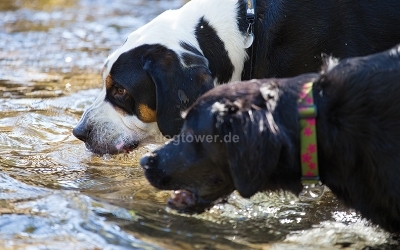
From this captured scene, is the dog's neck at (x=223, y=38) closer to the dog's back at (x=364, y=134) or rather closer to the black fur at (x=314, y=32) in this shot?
the black fur at (x=314, y=32)

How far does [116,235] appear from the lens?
423cm

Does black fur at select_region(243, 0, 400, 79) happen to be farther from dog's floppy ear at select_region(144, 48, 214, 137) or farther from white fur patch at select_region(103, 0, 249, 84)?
dog's floppy ear at select_region(144, 48, 214, 137)

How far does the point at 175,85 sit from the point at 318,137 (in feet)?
4.35

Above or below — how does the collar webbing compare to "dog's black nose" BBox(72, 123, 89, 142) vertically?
above

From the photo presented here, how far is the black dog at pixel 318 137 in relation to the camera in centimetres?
395

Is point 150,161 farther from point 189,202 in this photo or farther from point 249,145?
point 249,145

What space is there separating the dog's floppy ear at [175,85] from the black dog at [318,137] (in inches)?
32.2

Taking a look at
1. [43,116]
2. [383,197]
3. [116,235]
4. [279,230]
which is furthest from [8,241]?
[43,116]

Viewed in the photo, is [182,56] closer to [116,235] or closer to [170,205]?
[170,205]

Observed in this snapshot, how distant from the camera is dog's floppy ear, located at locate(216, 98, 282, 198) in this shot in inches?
153

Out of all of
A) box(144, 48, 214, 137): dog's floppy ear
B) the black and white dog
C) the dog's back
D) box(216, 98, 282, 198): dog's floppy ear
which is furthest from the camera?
the black and white dog

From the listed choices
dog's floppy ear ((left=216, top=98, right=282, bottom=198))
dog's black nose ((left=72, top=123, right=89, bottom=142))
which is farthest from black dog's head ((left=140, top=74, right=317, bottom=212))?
dog's black nose ((left=72, top=123, right=89, bottom=142))

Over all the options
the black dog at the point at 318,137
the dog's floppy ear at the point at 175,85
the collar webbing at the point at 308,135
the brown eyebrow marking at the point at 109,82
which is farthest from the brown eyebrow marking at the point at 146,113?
the collar webbing at the point at 308,135

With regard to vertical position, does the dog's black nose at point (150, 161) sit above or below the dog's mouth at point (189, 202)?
above
